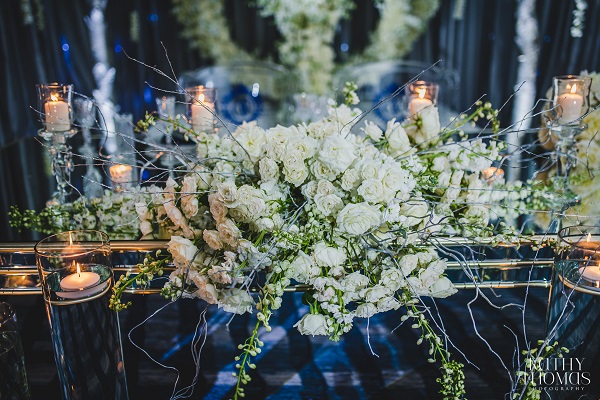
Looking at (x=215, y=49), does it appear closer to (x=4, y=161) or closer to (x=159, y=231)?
(x=4, y=161)

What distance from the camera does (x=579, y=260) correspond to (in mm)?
893

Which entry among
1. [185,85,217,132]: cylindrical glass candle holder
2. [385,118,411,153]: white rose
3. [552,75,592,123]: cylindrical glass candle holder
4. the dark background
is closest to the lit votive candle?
[385,118,411,153]: white rose

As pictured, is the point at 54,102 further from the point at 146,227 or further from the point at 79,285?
the point at 79,285

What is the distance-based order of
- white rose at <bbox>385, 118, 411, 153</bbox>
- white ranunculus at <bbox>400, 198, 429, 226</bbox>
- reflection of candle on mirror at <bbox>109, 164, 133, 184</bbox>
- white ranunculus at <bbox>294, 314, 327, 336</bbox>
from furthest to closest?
1. reflection of candle on mirror at <bbox>109, 164, 133, 184</bbox>
2. white rose at <bbox>385, 118, 411, 153</bbox>
3. white ranunculus at <bbox>400, 198, 429, 226</bbox>
4. white ranunculus at <bbox>294, 314, 327, 336</bbox>

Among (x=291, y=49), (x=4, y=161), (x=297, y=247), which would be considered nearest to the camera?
(x=297, y=247)

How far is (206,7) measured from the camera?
147 inches

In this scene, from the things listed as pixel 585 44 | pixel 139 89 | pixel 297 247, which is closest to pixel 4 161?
pixel 297 247

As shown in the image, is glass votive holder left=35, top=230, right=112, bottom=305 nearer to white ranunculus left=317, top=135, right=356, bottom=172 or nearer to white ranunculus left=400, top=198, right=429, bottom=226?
white ranunculus left=317, top=135, right=356, bottom=172

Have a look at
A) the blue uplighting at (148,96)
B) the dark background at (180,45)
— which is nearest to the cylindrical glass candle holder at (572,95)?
the dark background at (180,45)

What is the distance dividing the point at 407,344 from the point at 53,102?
3.73 ft

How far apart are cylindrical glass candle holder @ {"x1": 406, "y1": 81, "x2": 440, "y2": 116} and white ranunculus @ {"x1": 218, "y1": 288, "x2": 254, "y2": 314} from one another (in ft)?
2.64

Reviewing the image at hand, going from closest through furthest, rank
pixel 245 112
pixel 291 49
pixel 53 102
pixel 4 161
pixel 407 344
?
pixel 407 344, pixel 53 102, pixel 4 161, pixel 245 112, pixel 291 49

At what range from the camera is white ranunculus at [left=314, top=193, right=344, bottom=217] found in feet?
2.80

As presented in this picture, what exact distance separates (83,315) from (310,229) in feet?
1.32
